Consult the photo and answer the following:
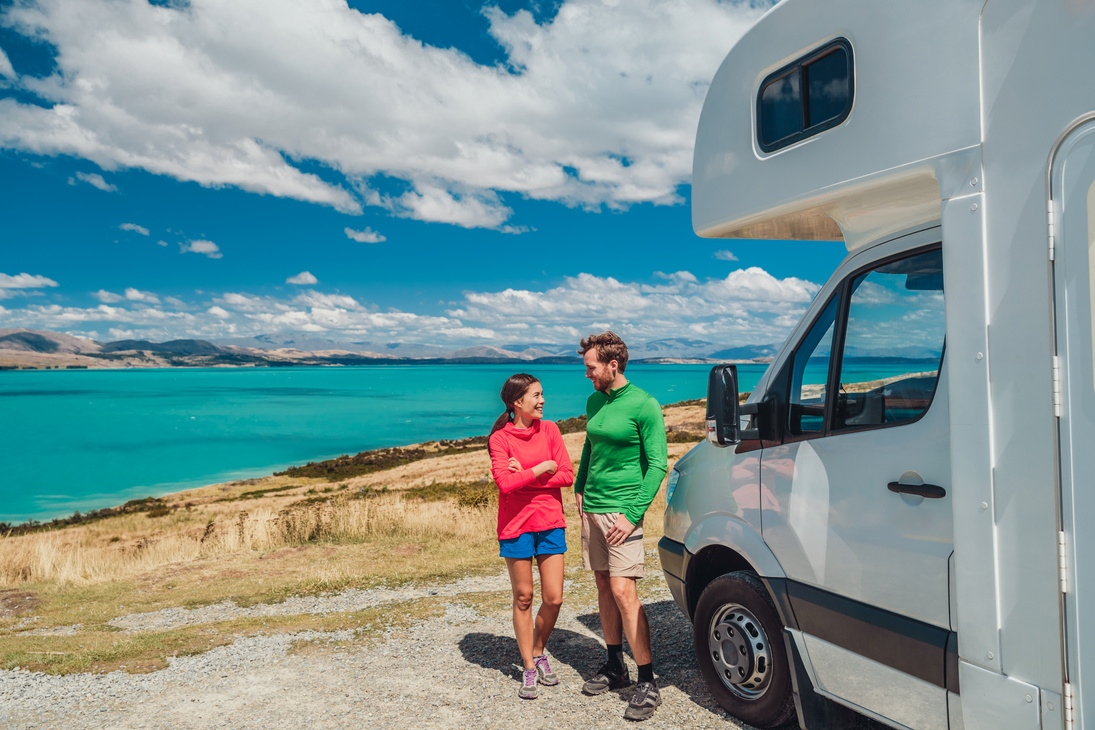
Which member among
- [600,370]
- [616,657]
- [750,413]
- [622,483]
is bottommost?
[616,657]

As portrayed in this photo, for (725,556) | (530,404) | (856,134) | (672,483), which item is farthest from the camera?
(672,483)

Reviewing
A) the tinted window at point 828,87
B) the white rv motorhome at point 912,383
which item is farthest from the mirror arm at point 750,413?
the tinted window at point 828,87

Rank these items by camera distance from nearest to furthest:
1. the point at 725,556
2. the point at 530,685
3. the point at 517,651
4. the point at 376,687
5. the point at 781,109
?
the point at 781,109 < the point at 725,556 < the point at 530,685 < the point at 376,687 < the point at 517,651

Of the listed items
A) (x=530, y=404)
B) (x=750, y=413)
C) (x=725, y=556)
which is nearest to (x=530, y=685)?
(x=725, y=556)

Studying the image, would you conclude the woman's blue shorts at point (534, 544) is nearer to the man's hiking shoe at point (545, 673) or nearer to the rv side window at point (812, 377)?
the man's hiking shoe at point (545, 673)

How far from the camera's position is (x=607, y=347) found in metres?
4.29

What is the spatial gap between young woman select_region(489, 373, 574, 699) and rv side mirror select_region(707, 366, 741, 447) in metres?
1.12

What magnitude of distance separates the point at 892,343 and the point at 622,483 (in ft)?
5.74

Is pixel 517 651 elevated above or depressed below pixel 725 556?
below

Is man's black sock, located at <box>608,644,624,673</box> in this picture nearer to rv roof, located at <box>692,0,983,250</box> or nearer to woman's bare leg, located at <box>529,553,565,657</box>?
woman's bare leg, located at <box>529,553,565,657</box>

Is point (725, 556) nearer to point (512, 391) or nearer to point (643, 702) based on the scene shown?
point (643, 702)

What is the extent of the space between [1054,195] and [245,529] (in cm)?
1321

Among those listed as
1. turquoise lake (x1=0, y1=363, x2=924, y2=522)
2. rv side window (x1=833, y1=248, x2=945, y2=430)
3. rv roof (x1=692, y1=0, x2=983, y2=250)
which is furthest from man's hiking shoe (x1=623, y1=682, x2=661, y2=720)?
rv roof (x1=692, y1=0, x2=983, y2=250)

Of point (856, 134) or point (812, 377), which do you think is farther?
point (812, 377)
